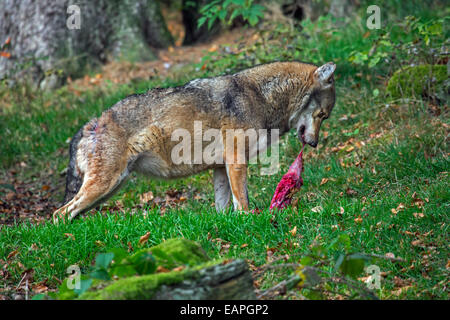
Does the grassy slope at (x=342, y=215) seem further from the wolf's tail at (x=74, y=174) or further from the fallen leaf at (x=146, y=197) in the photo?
the wolf's tail at (x=74, y=174)

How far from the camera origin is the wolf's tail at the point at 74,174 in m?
7.13

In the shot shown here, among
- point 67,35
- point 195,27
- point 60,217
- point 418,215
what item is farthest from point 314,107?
Result: point 195,27

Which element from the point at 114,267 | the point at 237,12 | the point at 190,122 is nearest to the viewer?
the point at 114,267

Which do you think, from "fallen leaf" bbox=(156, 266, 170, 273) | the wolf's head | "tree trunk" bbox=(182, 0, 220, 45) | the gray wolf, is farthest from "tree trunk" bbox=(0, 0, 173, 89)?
"fallen leaf" bbox=(156, 266, 170, 273)

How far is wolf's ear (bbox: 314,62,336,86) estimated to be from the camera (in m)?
7.69

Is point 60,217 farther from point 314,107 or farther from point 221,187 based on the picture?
point 314,107

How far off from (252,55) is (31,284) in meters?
7.49

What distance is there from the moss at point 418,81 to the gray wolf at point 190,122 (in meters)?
2.15

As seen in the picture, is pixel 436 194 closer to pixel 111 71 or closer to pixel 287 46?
pixel 287 46

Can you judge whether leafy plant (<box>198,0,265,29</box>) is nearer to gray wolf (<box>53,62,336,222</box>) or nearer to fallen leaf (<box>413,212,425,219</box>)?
gray wolf (<box>53,62,336,222</box>)

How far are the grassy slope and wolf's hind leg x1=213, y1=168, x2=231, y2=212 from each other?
16.7 inches

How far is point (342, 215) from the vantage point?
614cm

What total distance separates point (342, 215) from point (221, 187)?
213cm

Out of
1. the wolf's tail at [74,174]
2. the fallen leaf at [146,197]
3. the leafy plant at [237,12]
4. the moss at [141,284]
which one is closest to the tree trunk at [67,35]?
the leafy plant at [237,12]
